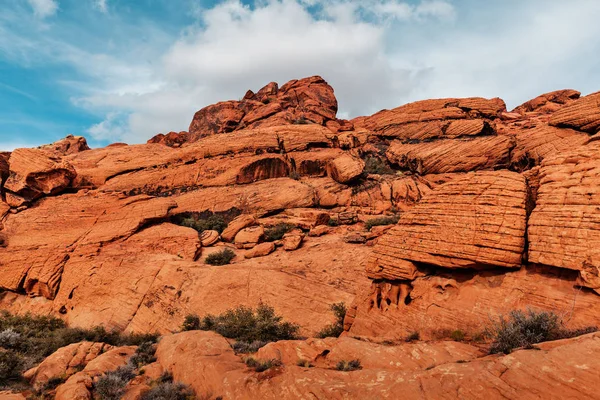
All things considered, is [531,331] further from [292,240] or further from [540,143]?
[540,143]

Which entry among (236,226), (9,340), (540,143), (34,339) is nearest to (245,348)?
(9,340)

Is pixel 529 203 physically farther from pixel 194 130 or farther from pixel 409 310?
pixel 194 130

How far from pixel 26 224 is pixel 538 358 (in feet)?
100

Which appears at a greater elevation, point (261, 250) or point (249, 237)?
point (249, 237)

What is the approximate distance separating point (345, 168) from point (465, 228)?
19.4 metres

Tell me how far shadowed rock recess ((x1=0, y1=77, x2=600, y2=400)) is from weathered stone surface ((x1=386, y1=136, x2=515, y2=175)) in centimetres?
17

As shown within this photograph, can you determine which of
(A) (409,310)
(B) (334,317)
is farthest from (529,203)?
(B) (334,317)

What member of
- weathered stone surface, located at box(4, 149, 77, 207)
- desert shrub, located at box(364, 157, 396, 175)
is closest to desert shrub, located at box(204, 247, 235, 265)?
desert shrub, located at box(364, 157, 396, 175)

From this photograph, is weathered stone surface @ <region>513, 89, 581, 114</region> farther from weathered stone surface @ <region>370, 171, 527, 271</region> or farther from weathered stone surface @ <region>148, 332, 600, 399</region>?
weathered stone surface @ <region>148, 332, 600, 399</region>

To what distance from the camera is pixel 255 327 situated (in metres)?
12.2

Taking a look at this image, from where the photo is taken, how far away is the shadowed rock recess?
257 inches

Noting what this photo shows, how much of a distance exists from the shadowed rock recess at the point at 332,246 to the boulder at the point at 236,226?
13cm

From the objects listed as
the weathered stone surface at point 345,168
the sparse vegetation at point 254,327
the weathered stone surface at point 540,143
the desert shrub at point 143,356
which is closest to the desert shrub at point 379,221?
the weathered stone surface at point 345,168

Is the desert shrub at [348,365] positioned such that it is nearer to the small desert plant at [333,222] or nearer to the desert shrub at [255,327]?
the desert shrub at [255,327]
